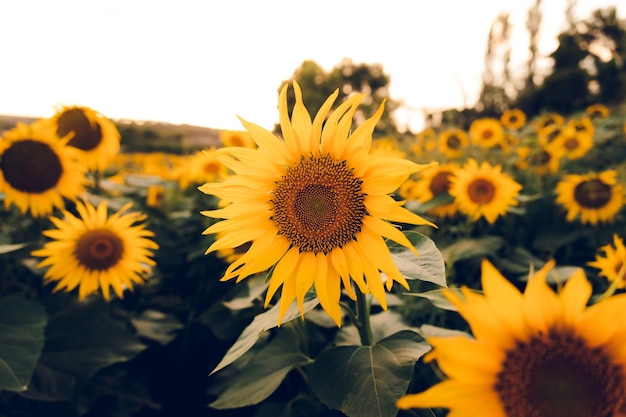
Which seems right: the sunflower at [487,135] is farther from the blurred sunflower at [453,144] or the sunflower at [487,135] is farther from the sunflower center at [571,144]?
the sunflower center at [571,144]

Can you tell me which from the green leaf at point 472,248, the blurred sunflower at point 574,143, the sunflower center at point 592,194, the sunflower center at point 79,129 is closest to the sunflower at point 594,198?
the sunflower center at point 592,194

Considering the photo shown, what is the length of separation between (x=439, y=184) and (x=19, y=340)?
258 cm

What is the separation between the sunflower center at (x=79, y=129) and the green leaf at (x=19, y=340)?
4.77ft

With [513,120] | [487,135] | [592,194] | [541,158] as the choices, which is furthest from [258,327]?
[513,120]

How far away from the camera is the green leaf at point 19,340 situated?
1.35m

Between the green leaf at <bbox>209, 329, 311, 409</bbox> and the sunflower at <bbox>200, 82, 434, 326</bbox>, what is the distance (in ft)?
1.20

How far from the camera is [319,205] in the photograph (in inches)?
48.7

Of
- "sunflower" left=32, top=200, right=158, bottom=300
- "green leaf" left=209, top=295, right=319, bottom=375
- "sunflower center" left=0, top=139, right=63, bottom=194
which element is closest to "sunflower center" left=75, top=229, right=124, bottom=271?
"sunflower" left=32, top=200, right=158, bottom=300

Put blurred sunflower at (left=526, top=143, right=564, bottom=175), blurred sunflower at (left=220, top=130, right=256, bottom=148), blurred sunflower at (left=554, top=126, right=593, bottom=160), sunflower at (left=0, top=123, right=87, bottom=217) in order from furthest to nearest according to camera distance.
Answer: blurred sunflower at (left=554, top=126, right=593, bottom=160) → blurred sunflower at (left=220, top=130, right=256, bottom=148) → blurred sunflower at (left=526, top=143, right=564, bottom=175) → sunflower at (left=0, top=123, right=87, bottom=217)

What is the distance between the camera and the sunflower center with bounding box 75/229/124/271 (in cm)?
221

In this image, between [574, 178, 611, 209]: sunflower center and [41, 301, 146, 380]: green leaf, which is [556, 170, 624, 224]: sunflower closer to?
[574, 178, 611, 209]: sunflower center

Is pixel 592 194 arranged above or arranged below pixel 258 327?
above

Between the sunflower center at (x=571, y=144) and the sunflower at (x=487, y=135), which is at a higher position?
the sunflower at (x=487, y=135)

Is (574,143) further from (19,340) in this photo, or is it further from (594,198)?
(19,340)
